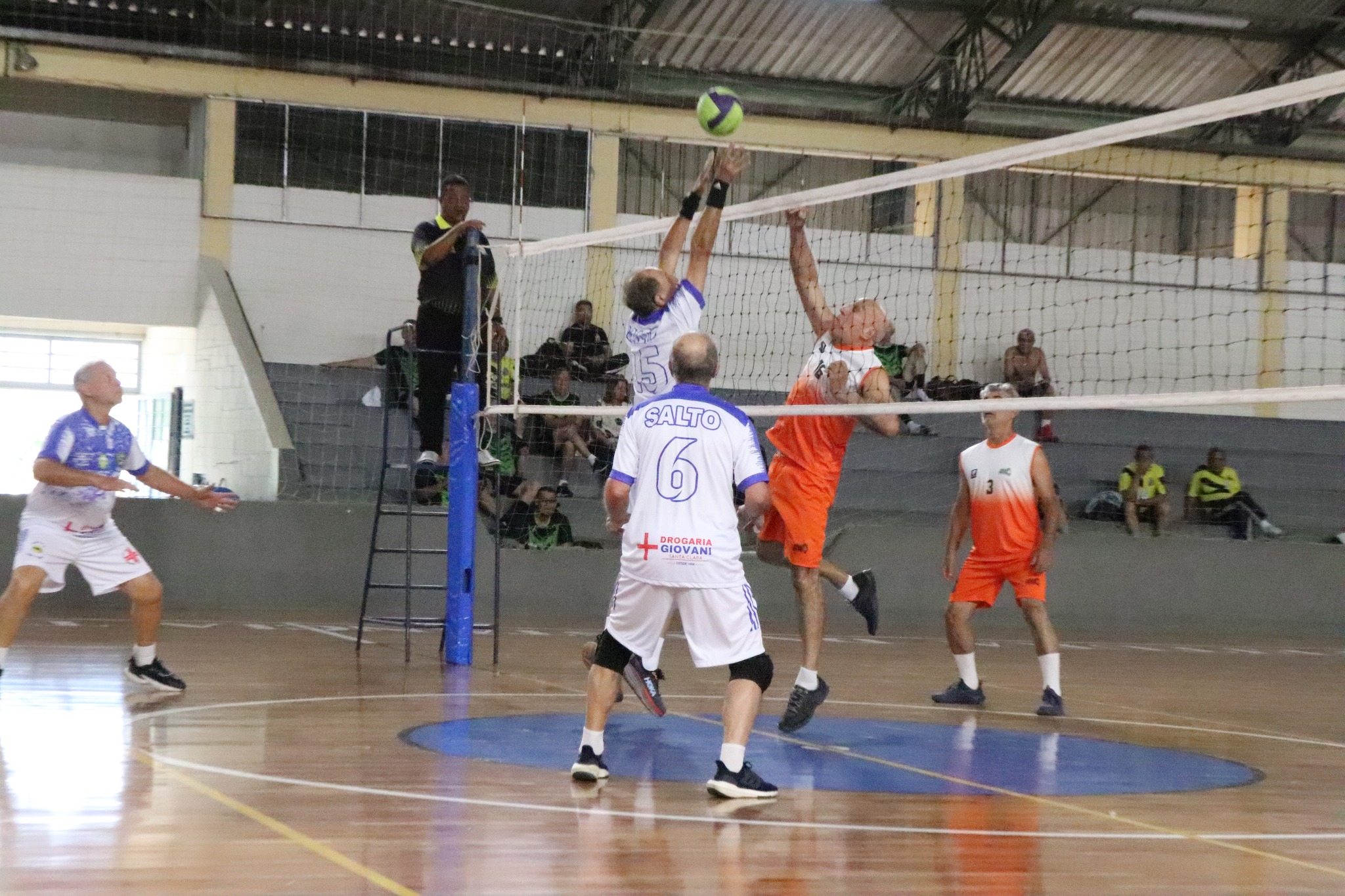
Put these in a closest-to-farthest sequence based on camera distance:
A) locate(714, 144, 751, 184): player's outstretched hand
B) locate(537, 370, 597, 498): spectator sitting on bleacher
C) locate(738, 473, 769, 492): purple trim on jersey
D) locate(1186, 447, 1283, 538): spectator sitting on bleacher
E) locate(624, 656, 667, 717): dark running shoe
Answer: locate(738, 473, 769, 492): purple trim on jersey < locate(624, 656, 667, 717): dark running shoe < locate(714, 144, 751, 184): player's outstretched hand < locate(537, 370, 597, 498): spectator sitting on bleacher < locate(1186, 447, 1283, 538): spectator sitting on bleacher

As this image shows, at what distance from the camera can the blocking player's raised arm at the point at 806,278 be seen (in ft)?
24.8

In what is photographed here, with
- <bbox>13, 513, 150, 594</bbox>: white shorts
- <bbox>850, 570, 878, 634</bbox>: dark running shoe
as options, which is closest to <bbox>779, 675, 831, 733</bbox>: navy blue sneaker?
<bbox>850, 570, 878, 634</bbox>: dark running shoe

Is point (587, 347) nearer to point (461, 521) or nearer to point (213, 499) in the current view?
point (461, 521)

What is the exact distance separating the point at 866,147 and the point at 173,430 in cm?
952

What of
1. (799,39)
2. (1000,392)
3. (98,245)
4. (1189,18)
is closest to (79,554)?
(1000,392)

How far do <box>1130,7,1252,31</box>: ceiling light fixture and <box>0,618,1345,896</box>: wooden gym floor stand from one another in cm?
1229

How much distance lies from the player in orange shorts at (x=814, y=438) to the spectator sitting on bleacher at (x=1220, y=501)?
11264 millimetres

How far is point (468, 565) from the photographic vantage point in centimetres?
1020

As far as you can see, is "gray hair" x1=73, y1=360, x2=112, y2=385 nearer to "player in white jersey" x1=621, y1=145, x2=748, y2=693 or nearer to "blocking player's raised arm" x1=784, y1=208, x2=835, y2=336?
"player in white jersey" x1=621, y1=145, x2=748, y2=693

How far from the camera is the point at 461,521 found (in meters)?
10.2

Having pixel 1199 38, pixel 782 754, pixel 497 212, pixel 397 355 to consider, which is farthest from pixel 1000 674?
pixel 1199 38

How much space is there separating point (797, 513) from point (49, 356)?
1400 cm

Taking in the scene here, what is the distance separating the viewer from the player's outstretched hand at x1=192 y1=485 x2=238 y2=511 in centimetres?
811

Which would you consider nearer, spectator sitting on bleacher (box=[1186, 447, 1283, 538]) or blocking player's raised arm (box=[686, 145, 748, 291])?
blocking player's raised arm (box=[686, 145, 748, 291])
